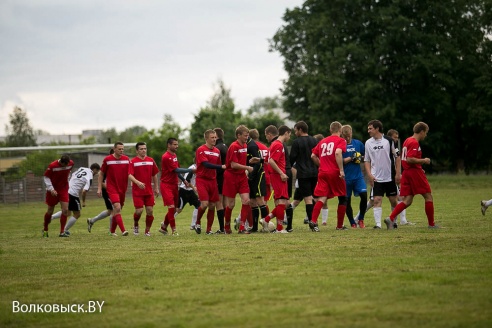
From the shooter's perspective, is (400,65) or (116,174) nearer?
(116,174)

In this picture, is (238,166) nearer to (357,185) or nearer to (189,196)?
(357,185)

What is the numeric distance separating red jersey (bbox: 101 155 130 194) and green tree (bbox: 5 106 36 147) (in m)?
96.7

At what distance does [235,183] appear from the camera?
18.1 meters

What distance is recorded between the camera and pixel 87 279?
37.1ft

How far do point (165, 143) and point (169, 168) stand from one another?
50.7 meters

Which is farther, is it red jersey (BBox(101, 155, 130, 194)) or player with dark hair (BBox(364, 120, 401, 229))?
red jersey (BBox(101, 155, 130, 194))

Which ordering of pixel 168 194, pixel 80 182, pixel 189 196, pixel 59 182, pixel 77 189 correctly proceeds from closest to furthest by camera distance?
pixel 168 194, pixel 59 182, pixel 77 189, pixel 80 182, pixel 189 196

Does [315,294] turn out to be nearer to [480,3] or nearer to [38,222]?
[38,222]

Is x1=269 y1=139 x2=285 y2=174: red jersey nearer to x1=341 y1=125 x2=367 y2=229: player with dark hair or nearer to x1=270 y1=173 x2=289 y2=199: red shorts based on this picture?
x1=270 y1=173 x2=289 y2=199: red shorts

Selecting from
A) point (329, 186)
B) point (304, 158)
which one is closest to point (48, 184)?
point (304, 158)

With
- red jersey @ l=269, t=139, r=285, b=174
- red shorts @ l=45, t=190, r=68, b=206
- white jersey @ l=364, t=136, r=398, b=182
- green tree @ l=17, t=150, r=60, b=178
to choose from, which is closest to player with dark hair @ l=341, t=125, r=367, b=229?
white jersey @ l=364, t=136, r=398, b=182

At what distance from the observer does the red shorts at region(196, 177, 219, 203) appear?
60.2 ft

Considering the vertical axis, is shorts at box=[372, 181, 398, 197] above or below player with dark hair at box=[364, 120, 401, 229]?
below

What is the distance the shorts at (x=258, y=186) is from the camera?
60.7ft
